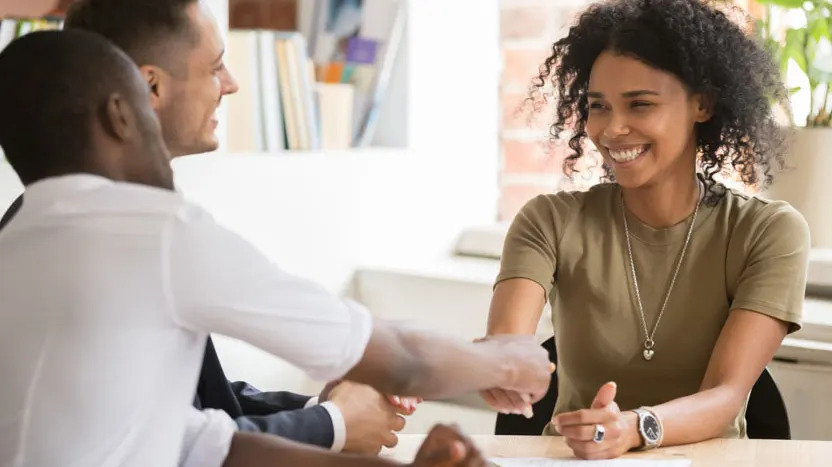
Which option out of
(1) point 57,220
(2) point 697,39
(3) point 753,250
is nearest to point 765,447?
(3) point 753,250

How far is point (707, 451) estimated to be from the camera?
1658 mm

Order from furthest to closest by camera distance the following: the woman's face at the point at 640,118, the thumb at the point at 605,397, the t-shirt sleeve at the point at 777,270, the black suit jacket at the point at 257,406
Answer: the woman's face at the point at 640,118 → the t-shirt sleeve at the point at 777,270 → the thumb at the point at 605,397 → the black suit jacket at the point at 257,406

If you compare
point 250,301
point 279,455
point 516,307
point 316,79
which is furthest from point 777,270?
point 316,79

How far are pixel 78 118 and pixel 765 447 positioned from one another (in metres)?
1.09

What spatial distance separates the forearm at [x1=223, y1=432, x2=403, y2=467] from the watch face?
70cm

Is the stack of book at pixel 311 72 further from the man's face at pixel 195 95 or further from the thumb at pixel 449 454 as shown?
the thumb at pixel 449 454

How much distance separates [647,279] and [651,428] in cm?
41

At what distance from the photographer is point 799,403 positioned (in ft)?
7.84

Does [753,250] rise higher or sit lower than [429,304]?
higher

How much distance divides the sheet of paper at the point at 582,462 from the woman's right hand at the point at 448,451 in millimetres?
505

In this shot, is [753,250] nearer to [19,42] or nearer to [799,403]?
[799,403]

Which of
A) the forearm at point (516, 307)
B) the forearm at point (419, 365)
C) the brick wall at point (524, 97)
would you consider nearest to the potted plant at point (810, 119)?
the brick wall at point (524, 97)

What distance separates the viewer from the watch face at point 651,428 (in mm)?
1662

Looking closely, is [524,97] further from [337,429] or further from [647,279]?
[337,429]
